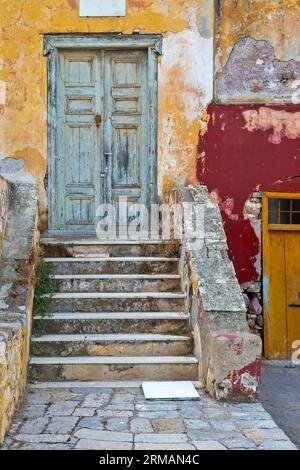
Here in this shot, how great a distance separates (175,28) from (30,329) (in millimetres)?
4923

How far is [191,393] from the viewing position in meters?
5.18

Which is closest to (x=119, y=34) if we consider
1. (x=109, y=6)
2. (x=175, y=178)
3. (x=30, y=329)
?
(x=109, y=6)

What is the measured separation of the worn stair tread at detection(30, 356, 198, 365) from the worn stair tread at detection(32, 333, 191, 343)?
0.17m

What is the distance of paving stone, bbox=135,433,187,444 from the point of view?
13.5ft

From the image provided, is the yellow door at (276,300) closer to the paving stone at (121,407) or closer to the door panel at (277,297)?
the door panel at (277,297)

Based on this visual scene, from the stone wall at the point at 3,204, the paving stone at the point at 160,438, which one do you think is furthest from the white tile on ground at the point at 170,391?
the stone wall at the point at 3,204

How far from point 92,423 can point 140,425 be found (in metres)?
0.38

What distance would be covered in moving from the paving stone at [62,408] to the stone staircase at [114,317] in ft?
1.93

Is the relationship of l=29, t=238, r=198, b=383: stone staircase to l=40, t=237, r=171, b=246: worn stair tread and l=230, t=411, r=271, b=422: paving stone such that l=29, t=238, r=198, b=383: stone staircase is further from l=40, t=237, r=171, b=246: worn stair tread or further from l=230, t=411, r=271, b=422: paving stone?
l=230, t=411, r=271, b=422: paving stone

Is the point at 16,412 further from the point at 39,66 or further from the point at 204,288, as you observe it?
the point at 39,66

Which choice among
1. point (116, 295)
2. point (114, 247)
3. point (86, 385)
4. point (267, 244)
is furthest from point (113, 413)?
point (267, 244)

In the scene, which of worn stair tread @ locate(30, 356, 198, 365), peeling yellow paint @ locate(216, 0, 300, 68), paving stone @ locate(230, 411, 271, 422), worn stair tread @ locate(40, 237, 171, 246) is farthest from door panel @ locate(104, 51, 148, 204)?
paving stone @ locate(230, 411, 271, 422)

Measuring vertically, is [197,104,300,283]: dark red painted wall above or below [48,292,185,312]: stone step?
above

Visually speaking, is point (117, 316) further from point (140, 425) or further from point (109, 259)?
point (140, 425)
